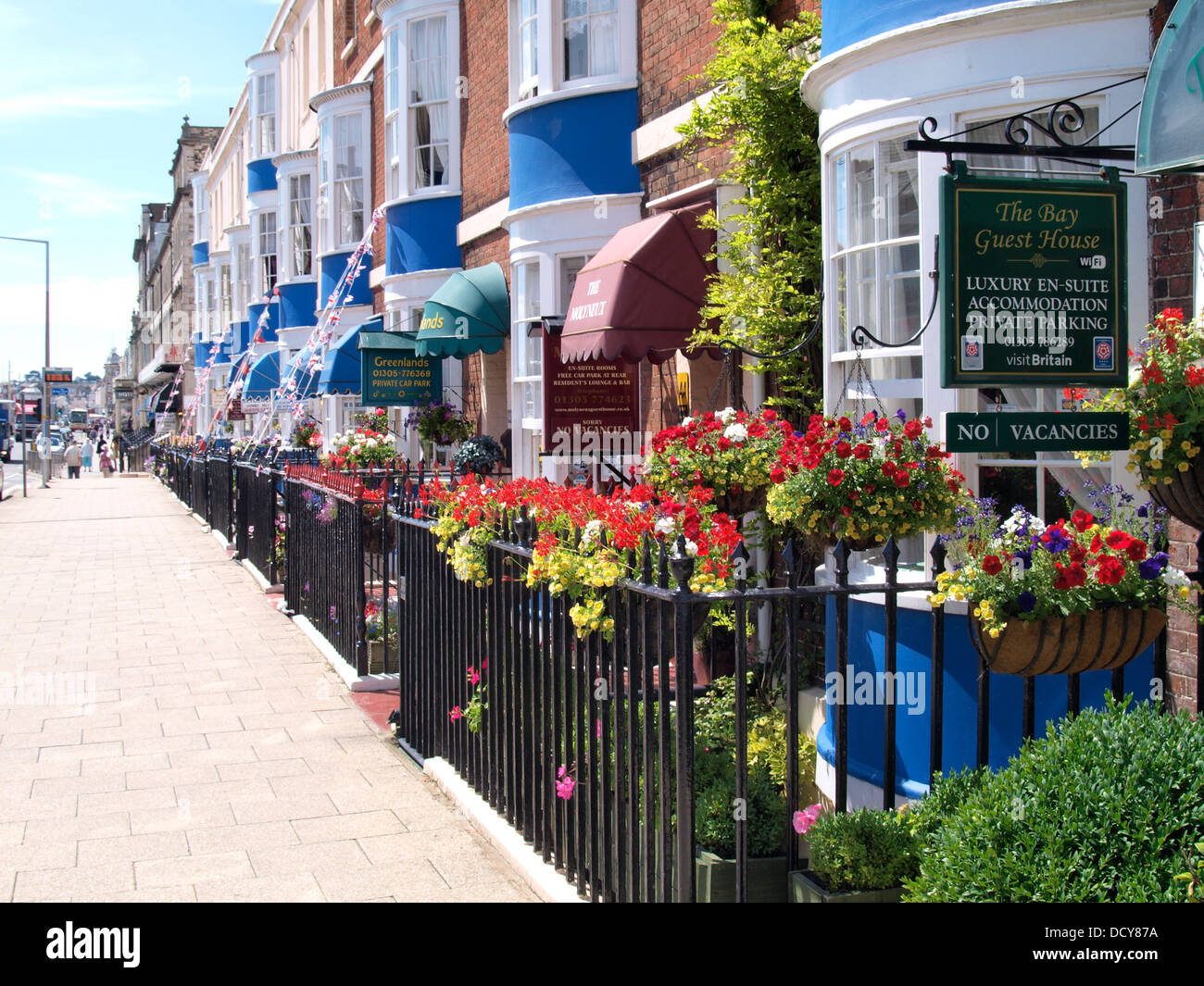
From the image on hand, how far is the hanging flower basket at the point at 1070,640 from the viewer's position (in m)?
3.61

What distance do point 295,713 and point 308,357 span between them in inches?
510

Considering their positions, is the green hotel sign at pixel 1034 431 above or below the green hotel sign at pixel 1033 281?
below

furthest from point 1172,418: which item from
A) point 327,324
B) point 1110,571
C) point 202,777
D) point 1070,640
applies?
point 327,324

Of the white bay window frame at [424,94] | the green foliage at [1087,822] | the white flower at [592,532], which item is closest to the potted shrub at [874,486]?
the white flower at [592,532]

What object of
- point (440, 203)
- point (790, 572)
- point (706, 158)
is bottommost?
point (790, 572)

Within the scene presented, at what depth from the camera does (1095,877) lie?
282cm

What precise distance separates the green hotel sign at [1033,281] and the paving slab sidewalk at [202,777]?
2.76 m

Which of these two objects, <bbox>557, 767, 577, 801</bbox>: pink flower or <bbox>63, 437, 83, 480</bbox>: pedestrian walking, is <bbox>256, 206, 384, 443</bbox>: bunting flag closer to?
<bbox>557, 767, 577, 801</bbox>: pink flower

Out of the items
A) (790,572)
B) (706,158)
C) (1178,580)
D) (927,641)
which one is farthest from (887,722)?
(706,158)

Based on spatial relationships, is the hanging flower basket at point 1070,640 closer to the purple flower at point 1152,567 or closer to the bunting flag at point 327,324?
the purple flower at point 1152,567

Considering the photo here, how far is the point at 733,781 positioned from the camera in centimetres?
465

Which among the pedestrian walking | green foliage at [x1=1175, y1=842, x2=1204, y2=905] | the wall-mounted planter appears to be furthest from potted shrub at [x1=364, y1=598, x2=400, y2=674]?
the pedestrian walking

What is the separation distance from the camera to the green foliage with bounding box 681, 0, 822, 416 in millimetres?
7621
